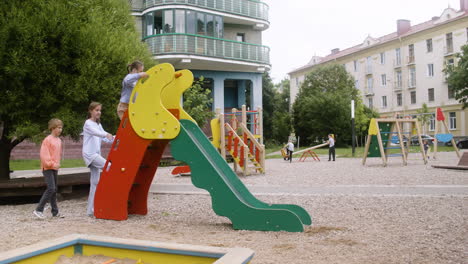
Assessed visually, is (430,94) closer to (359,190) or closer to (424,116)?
(424,116)

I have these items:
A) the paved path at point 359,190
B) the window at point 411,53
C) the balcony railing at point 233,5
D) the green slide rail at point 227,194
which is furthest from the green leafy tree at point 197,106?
the window at point 411,53

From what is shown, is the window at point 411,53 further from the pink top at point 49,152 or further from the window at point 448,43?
the pink top at point 49,152

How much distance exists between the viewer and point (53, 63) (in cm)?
784

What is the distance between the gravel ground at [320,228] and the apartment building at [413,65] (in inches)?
1584

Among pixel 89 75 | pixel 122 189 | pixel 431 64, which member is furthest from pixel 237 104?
pixel 431 64

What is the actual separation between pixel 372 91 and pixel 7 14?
183 feet

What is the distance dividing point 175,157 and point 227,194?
Result: 933mm

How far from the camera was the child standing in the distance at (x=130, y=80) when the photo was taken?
5926 millimetres

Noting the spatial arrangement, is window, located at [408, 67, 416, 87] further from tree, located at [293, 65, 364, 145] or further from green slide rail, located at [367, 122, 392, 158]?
green slide rail, located at [367, 122, 392, 158]

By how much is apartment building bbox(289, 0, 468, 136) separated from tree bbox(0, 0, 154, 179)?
41.3 metres

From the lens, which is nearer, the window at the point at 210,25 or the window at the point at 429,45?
the window at the point at 210,25

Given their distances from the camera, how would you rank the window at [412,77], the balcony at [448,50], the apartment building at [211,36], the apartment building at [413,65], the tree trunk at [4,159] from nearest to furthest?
the tree trunk at [4,159] < the apartment building at [211,36] < the apartment building at [413,65] < the balcony at [448,50] < the window at [412,77]

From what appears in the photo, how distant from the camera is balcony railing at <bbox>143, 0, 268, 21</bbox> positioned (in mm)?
25844

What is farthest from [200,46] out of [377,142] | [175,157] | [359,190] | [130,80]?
[175,157]
